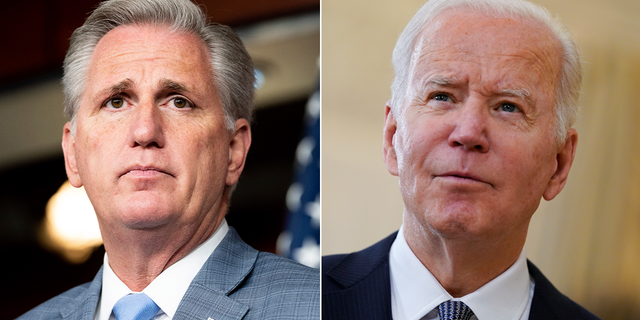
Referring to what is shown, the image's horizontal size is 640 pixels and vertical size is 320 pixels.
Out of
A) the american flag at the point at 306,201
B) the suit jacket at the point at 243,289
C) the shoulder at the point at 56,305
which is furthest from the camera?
the american flag at the point at 306,201

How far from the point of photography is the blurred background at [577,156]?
2428 mm

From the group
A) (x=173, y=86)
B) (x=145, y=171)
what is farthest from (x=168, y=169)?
(x=173, y=86)

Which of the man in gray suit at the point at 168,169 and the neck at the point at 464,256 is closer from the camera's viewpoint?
the neck at the point at 464,256

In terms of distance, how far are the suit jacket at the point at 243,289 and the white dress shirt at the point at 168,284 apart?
3 cm

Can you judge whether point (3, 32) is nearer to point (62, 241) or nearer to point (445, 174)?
point (62, 241)

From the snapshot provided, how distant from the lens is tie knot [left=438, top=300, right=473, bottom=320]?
227 cm

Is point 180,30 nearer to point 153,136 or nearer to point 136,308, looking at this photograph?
point 153,136

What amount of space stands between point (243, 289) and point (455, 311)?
0.79 m

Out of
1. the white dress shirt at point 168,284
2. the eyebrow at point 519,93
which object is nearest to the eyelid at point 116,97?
the white dress shirt at point 168,284

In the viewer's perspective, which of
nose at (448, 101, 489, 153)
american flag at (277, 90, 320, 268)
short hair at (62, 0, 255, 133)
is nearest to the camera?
nose at (448, 101, 489, 153)

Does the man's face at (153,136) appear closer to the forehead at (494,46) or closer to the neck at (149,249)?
the neck at (149,249)

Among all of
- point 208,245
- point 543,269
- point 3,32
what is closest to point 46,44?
point 3,32

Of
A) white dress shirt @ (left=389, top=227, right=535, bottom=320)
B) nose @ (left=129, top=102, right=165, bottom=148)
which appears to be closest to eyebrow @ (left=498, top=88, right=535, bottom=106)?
white dress shirt @ (left=389, top=227, right=535, bottom=320)

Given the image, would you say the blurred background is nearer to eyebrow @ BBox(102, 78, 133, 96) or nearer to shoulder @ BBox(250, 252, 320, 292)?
shoulder @ BBox(250, 252, 320, 292)
